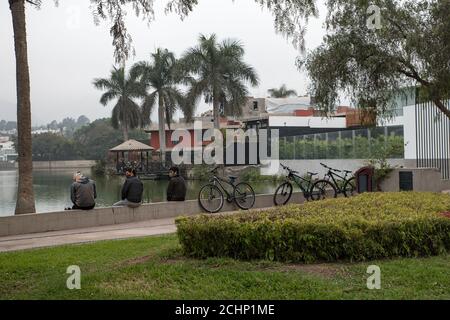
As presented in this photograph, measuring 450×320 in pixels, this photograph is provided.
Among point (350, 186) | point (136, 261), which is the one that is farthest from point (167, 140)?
point (136, 261)

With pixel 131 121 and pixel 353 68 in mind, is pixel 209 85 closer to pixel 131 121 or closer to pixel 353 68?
pixel 131 121

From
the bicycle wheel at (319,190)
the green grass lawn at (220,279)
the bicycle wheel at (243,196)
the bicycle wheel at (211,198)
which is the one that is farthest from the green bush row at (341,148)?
the green grass lawn at (220,279)

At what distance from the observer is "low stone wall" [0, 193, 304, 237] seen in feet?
37.5

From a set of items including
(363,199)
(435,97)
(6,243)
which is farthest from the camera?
(435,97)

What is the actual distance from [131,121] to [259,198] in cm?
4403

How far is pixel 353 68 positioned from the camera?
639 inches

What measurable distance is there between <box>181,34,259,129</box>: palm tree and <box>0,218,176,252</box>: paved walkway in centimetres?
3047

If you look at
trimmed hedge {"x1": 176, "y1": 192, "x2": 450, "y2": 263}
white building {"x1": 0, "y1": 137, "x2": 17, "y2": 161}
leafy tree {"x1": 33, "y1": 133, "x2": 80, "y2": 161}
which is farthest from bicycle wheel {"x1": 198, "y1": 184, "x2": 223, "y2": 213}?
leafy tree {"x1": 33, "y1": 133, "x2": 80, "y2": 161}

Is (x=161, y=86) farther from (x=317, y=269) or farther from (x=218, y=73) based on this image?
(x=317, y=269)

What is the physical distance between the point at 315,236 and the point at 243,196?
335 inches

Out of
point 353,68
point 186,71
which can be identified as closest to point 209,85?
point 186,71

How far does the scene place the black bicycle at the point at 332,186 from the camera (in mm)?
15984

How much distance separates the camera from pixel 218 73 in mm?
42312

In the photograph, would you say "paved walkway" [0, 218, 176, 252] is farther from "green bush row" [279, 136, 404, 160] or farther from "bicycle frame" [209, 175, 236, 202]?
"green bush row" [279, 136, 404, 160]
